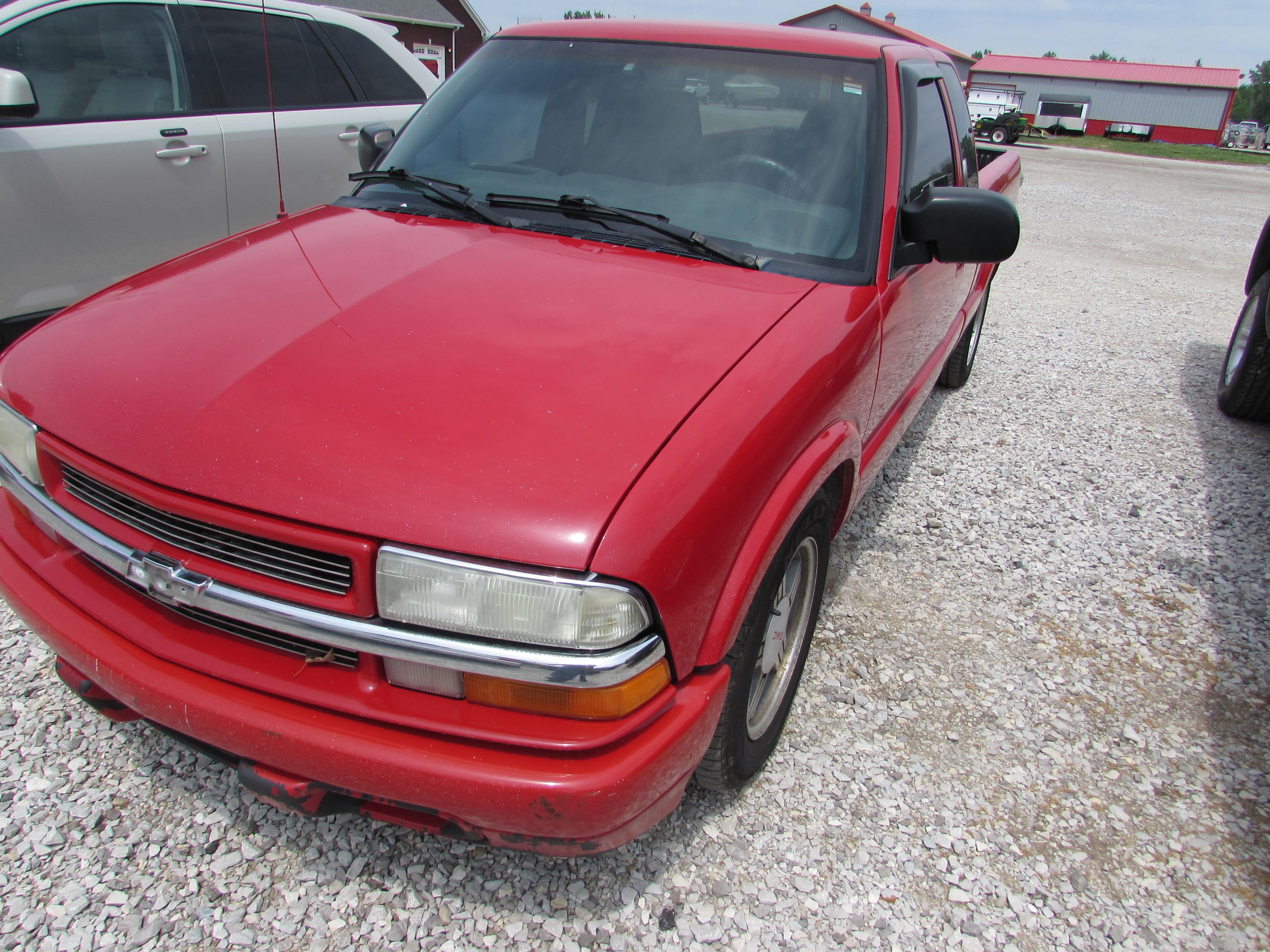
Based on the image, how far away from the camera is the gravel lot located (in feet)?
5.87

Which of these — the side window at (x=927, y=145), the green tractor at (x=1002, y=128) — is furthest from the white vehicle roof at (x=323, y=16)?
the green tractor at (x=1002, y=128)

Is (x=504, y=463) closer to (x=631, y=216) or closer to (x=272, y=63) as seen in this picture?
(x=631, y=216)

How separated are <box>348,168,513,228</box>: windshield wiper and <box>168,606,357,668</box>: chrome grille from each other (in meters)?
1.29

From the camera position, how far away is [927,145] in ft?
9.32

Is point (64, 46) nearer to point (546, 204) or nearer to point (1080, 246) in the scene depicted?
point (546, 204)

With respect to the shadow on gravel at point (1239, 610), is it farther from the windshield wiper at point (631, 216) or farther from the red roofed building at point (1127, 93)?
the red roofed building at point (1127, 93)

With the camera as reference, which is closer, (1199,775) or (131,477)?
(131,477)

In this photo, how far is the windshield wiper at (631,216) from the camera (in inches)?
85.2

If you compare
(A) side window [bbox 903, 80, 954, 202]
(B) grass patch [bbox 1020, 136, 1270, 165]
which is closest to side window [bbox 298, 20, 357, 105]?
(A) side window [bbox 903, 80, 954, 202]

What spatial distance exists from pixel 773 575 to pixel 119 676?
1.30 m

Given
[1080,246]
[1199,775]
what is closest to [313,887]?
[1199,775]

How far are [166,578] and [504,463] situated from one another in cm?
67

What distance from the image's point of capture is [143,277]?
7.03 ft

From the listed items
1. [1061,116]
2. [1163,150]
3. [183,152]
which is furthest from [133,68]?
[1061,116]
